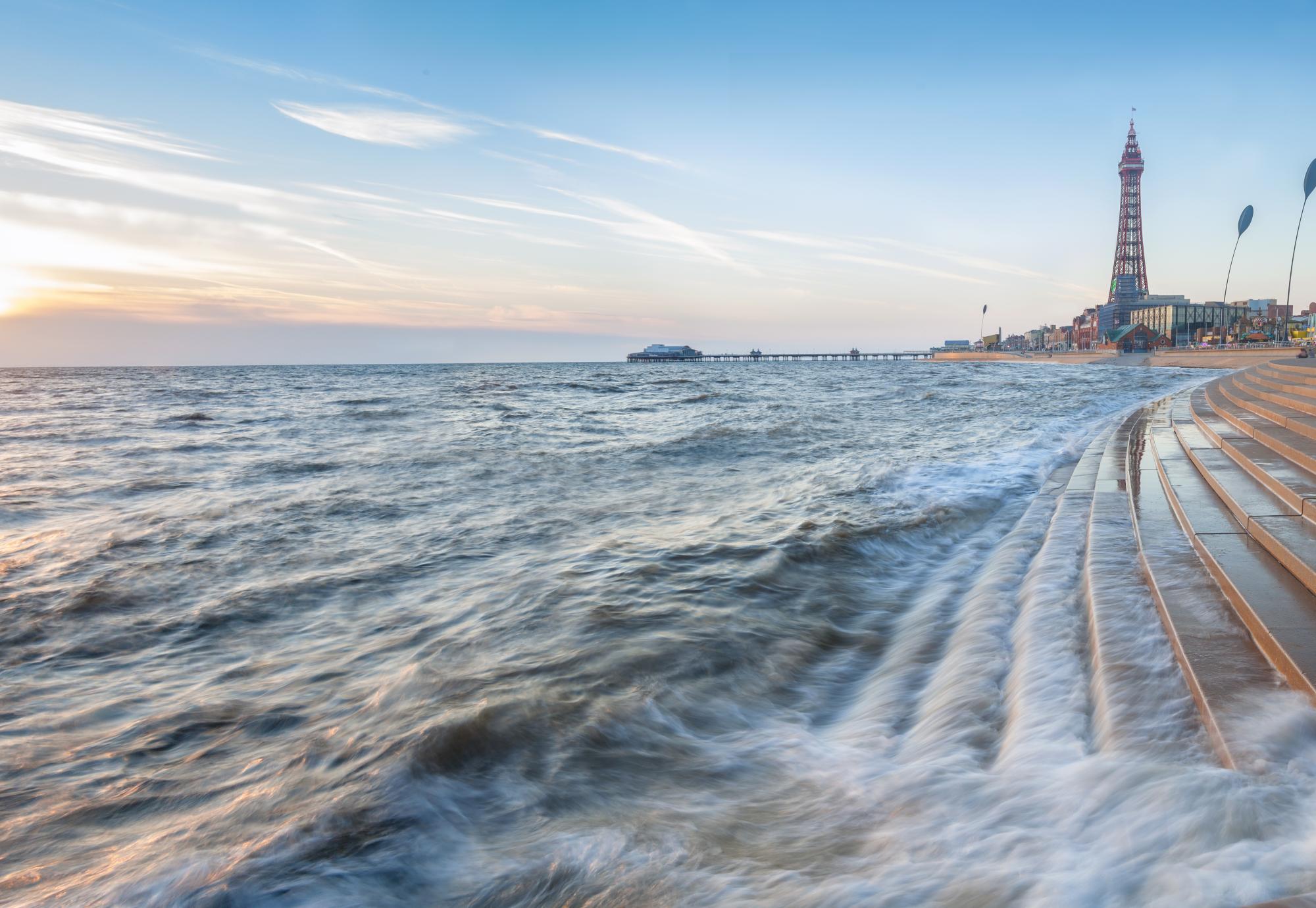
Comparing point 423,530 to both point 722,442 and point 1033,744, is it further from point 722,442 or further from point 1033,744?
point 722,442

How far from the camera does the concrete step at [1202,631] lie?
261 centimetres

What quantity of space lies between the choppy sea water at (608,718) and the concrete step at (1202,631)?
10 centimetres

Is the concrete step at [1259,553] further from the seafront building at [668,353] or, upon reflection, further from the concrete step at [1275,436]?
the seafront building at [668,353]

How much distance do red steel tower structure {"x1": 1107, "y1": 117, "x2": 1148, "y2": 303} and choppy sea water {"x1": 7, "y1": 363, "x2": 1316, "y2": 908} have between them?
15749 cm

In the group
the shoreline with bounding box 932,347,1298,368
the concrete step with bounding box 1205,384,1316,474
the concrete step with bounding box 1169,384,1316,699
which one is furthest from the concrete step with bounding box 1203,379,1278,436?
the shoreline with bounding box 932,347,1298,368

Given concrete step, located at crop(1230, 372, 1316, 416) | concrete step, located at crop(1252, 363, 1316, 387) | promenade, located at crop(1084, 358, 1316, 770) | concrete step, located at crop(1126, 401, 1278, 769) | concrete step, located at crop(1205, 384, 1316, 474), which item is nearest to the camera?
concrete step, located at crop(1126, 401, 1278, 769)

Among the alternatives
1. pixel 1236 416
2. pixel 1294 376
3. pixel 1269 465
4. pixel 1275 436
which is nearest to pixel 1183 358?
pixel 1294 376

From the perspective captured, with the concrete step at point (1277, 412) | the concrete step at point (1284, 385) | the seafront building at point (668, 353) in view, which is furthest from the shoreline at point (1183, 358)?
the seafront building at point (668, 353)

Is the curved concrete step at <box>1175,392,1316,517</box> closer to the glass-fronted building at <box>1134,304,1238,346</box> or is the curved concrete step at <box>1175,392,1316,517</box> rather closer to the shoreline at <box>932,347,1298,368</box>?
the shoreline at <box>932,347,1298,368</box>

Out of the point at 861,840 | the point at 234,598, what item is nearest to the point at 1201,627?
the point at 861,840

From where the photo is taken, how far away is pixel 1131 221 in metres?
131

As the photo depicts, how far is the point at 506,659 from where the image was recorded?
427cm

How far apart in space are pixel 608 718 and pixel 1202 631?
2.94 meters

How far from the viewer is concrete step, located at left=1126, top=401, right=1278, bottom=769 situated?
2607mm
